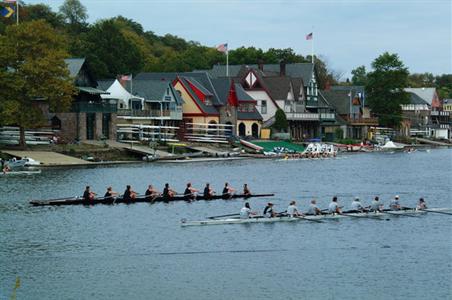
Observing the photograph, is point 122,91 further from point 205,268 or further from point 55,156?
point 205,268

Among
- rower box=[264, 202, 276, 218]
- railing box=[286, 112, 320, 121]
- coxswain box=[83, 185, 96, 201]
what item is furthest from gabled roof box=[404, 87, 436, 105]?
rower box=[264, 202, 276, 218]

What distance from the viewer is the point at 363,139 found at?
145125mm

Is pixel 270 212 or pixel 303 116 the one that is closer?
pixel 270 212

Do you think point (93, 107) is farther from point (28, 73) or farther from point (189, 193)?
point (189, 193)

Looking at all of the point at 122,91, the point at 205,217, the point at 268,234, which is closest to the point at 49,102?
the point at 122,91

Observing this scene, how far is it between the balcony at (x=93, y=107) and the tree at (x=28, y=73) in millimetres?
9064

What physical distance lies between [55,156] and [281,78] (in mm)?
56071

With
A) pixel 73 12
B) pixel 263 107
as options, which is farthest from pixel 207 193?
pixel 73 12

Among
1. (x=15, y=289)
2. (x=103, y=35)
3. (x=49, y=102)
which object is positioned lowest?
(x=15, y=289)

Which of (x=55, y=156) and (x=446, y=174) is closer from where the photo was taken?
(x=55, y=156)

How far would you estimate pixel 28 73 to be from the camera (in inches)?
3310

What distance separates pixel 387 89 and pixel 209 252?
10938 centimetres

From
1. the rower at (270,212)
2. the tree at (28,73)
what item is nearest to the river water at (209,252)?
the rower at (270,212)

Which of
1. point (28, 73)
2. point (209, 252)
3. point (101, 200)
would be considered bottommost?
point (209, 252)
